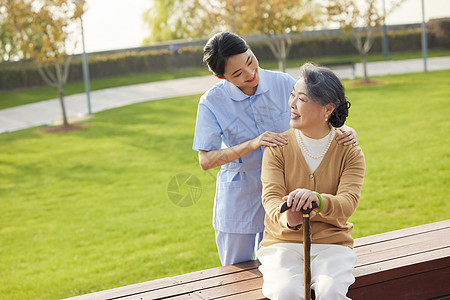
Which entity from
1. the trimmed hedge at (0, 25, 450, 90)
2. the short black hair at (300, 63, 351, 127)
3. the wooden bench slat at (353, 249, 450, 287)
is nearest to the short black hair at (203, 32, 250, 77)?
the short black hair at (300, 63, 351, 127)

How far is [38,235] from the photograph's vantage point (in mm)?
5910

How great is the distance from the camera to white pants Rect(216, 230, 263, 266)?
2.92 metres

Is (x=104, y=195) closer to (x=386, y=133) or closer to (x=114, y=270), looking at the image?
(x=114, y=270)

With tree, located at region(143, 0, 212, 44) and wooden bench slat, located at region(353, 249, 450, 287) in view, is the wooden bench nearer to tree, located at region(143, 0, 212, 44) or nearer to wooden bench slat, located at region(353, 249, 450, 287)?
wooden bench slat, located at region(353, 249, 450, 287)

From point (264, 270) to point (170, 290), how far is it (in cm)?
48

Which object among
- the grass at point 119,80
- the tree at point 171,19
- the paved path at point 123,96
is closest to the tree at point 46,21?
the paved path at point 123,96

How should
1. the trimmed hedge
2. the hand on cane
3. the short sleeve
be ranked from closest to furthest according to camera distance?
the hand on cane → the short sleeve → the trimmed hedge

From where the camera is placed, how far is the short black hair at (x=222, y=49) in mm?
2594

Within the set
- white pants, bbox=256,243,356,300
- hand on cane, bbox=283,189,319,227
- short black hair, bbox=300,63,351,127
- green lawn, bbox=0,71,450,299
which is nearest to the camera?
hand on cane, bbox=283,189,319,227

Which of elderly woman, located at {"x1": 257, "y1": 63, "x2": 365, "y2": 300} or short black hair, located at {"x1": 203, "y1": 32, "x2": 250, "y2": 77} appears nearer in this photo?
elderly woman, located at {"x1": 257, "y1": 63, "x2": 365, "y2": 300}

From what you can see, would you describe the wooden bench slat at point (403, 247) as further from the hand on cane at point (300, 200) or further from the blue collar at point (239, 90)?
the blue collar at point (239, 90)

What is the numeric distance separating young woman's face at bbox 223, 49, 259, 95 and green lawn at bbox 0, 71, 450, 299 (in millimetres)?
2345

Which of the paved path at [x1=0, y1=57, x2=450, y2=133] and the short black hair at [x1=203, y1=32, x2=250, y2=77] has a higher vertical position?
the short black hair at [x1=203, y1=32, x2=250, y2=77]

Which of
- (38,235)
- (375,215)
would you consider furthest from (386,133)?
(38,235)
